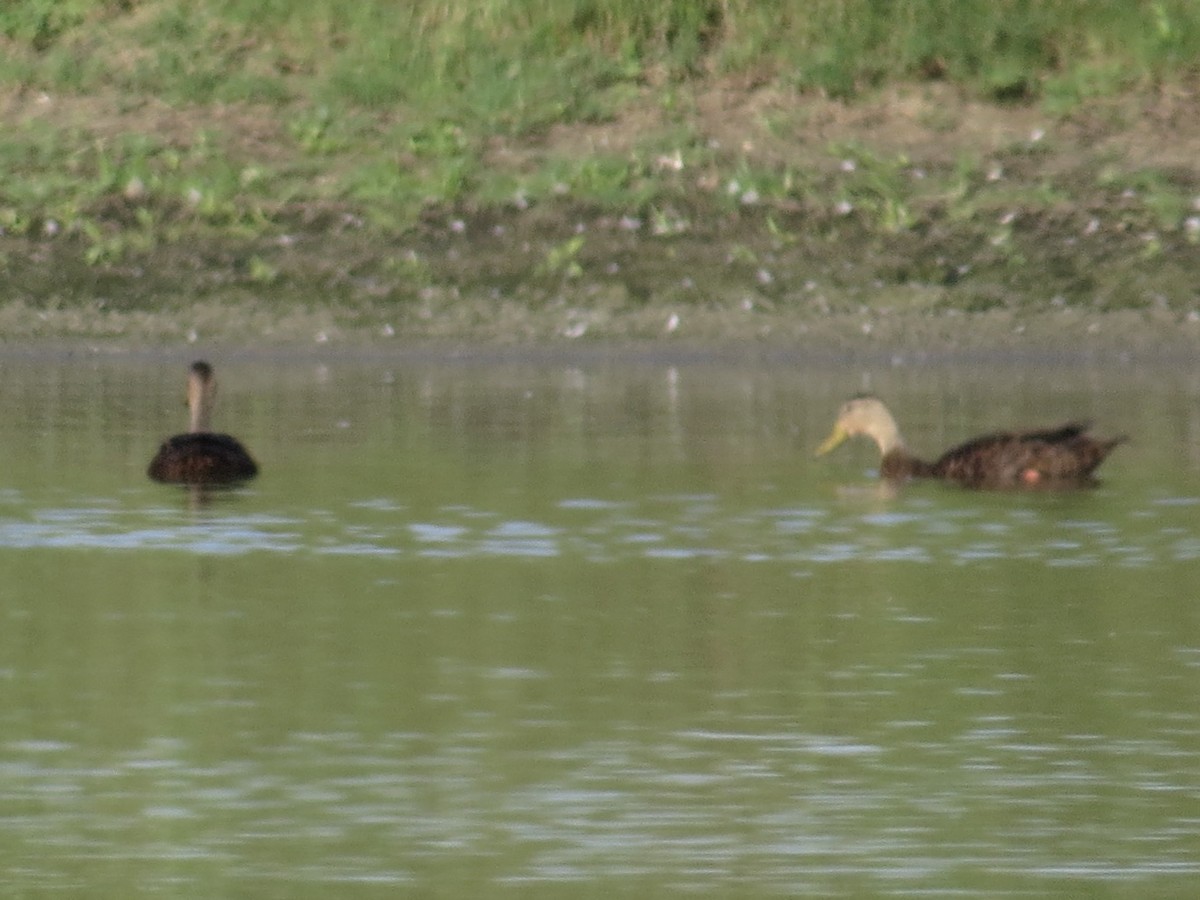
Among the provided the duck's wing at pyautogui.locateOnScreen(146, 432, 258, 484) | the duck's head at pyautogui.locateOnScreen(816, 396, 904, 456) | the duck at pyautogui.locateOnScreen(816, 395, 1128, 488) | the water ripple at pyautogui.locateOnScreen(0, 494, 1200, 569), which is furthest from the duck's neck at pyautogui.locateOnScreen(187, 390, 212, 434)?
the duck at pyautogui.locateOnScreen(816, 395, 1128, 488)

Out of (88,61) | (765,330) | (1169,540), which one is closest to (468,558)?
(1169,540)

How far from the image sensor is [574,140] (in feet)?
82.7

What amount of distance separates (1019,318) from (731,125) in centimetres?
371

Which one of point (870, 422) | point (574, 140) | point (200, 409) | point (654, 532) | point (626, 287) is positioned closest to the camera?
point (654, 532)

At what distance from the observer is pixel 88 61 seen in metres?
26.8

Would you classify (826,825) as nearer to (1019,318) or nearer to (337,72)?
(1019,318)

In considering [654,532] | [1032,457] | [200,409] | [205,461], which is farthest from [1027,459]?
[200,409]

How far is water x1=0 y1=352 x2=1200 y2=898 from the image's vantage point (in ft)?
23.2

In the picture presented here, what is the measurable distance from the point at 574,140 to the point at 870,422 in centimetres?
1005

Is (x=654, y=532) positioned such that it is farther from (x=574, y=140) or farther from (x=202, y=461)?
(x=574, y=140)

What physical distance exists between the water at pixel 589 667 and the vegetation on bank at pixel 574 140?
5.85 metres

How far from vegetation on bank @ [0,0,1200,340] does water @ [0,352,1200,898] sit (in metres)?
5.85

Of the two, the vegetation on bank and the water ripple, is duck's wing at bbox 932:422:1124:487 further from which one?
the vegetation on bank

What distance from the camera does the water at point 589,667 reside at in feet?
23.2
